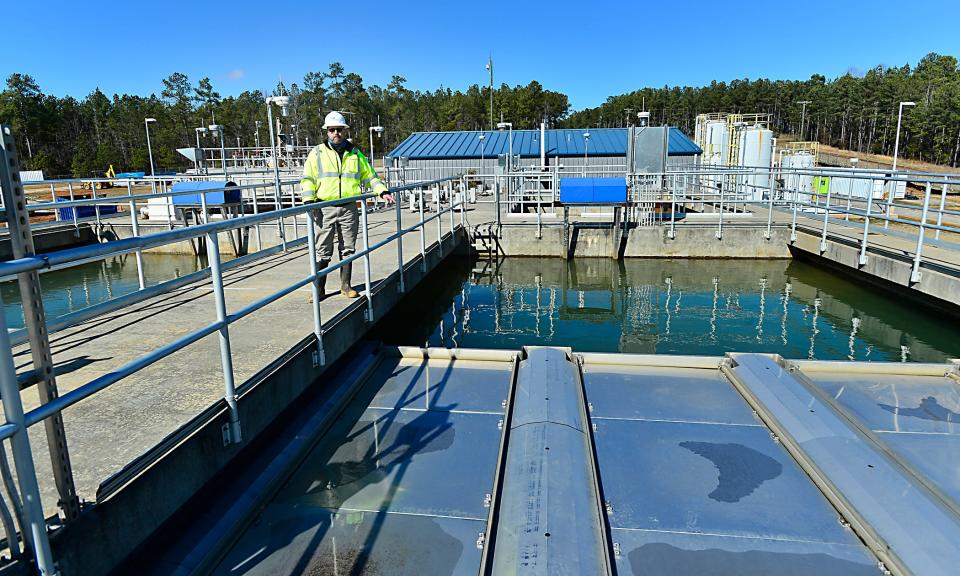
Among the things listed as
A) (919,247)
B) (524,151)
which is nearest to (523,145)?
(524,151)

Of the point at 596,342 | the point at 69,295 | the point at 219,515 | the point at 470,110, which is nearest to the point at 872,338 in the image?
the point at 596,342

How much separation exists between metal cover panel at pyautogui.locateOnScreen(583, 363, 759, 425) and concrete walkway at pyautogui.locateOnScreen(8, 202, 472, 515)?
2284mm

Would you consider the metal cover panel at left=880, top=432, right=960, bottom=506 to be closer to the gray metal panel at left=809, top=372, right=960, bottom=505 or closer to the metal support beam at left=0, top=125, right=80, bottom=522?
the gray metal panel at left=809, top=372, right=960, bottom=505

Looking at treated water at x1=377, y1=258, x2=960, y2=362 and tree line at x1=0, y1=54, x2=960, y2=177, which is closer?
treated water at x1=377, y1=258, x2=960, y2=362

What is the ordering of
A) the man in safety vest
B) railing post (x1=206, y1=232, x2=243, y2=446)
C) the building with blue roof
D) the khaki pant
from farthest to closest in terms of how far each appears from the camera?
the building with blue roof, the khaki pant, the man in safety vest, railing post (x1=206, y1=232, x2=243, y2=446)

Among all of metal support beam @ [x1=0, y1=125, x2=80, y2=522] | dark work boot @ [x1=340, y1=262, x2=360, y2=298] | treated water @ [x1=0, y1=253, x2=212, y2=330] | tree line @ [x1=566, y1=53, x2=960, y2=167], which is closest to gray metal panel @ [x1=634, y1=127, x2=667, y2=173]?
treated water @ [x1=0, y1=253, x2=212, y2=330]

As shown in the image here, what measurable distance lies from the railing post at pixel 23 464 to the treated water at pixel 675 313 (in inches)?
235

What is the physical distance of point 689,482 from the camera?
3371 millimetres

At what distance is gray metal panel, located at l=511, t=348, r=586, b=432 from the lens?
4027mm

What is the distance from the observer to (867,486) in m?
3.13

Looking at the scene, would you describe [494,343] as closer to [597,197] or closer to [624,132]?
[597,197]

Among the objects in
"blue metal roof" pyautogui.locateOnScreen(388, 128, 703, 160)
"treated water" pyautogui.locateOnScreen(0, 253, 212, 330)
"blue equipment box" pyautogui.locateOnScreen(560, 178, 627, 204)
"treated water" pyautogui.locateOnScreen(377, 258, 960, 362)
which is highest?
"blue metal roof" pyautogui.locateOnScreen(388, 128, 703, 160)

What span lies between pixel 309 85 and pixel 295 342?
320 feet

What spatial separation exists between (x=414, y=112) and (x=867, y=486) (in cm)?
10350
